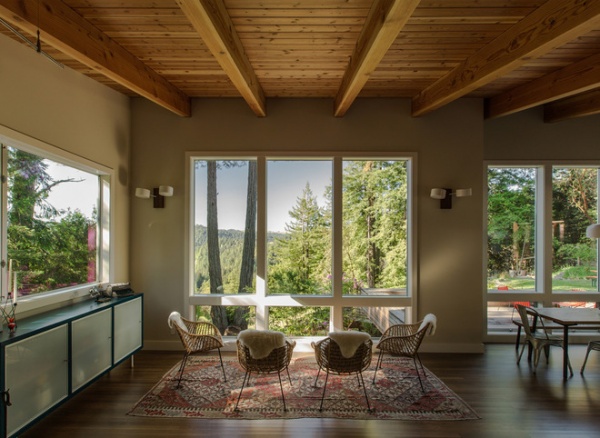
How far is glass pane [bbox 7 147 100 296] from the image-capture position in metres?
2.92

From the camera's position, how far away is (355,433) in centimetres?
270

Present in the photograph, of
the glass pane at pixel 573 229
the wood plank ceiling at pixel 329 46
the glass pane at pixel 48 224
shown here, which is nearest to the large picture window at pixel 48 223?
the glass pane at pixel 48 224

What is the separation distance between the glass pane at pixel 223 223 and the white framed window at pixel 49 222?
44.4 inches

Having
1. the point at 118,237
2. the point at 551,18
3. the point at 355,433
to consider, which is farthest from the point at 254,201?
the point at 551,18

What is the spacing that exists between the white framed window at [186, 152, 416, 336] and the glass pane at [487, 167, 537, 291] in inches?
55.7

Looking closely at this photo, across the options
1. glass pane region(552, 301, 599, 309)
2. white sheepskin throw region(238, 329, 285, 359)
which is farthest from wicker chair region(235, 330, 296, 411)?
glass pane region(552, 301, 599, 309)

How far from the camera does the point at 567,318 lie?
3807mm

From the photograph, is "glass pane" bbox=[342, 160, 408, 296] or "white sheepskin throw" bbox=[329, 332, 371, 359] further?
"glass pane" bbox=[342, 160, 408, 296]

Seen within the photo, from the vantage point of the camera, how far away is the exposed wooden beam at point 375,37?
85.3 inches

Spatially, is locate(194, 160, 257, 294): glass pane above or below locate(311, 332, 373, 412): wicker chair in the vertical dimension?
above

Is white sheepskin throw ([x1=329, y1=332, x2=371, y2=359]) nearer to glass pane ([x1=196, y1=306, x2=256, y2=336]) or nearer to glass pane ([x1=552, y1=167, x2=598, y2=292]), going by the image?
glass pane ([x1=196, y1=306, x2=256, y2=336])

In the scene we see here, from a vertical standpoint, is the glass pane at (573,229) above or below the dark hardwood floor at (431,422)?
above

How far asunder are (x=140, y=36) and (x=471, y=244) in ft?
14.8

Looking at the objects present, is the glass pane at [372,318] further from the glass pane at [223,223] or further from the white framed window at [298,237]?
the glass pane at [223,223]
